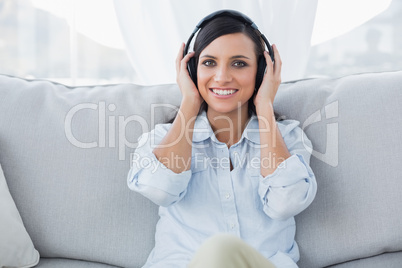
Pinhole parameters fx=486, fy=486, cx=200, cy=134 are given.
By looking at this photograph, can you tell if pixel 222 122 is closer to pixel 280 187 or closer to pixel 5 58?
pixel 280 187

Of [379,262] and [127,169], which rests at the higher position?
[127,169]

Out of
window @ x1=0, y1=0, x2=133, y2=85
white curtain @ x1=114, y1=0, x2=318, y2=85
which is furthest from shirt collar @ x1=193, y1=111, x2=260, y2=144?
window @ x1=0, y1=0, x2=133, y2=85

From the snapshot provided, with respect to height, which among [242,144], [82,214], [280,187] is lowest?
[82,214]

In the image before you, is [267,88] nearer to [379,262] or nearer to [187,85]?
[187,85]

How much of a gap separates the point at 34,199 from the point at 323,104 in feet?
3.13

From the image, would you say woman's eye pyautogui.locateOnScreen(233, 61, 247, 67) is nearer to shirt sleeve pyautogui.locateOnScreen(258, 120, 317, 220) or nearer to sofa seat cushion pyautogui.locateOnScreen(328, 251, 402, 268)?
shirt sleeve pyautogui.locateOnScreen(258, 120, 317, 220)

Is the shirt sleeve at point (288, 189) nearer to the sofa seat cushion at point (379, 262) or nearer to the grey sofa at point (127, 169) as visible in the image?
the grey sofa at point (127, 169)

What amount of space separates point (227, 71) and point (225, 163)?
0.90 feet

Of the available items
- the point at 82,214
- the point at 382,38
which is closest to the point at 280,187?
the point at 82,214

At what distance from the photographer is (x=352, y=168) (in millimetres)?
1469

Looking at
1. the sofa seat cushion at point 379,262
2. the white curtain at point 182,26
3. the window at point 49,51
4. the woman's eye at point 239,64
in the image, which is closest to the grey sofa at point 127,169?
the sofa seat cushion at point 379,262

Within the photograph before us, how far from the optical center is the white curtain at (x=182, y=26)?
2.12m

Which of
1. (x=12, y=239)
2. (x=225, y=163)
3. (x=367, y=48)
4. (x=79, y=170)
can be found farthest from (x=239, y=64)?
(x=367, y=48)

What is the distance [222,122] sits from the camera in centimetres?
153
